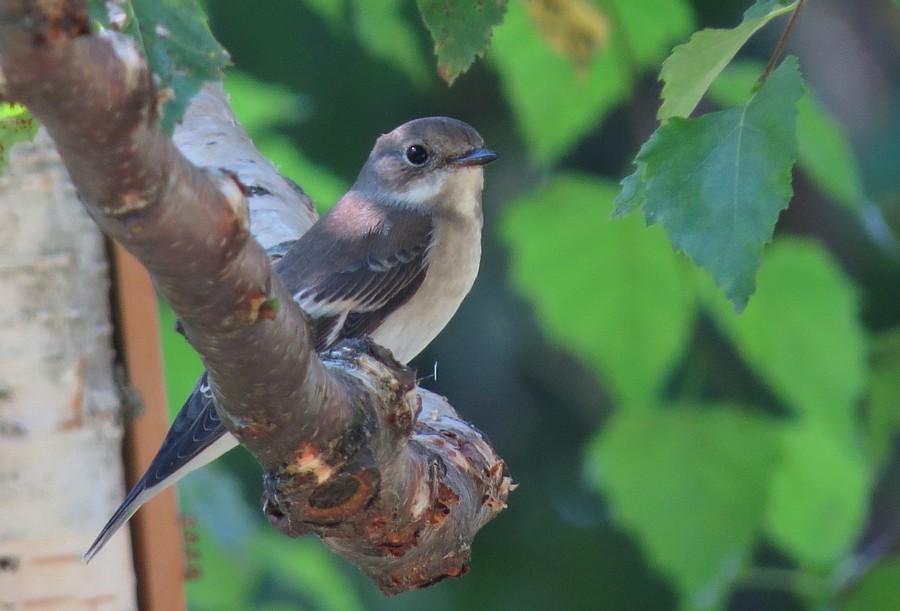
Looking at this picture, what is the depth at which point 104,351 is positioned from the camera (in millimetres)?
2736

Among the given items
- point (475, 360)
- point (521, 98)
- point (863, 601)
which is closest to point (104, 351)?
point (521, 98)

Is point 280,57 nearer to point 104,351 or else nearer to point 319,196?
point 319,196

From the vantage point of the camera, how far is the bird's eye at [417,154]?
12.0ft

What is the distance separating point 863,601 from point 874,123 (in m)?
4.47

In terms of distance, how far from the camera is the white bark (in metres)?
2.58

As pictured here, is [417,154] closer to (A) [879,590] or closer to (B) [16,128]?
(A) [879,590]

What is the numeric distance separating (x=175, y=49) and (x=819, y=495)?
3.03 m

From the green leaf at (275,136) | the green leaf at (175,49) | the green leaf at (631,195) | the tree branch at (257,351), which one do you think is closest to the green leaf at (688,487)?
the tree branch at (257,351)

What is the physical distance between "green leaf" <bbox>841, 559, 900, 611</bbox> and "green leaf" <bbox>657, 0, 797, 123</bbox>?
2.51 m

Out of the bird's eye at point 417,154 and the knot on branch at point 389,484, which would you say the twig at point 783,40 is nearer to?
the knot on branch at point 389,484

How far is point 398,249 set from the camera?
343 cm

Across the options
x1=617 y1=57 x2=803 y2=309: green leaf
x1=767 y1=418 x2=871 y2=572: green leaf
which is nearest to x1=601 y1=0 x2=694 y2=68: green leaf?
x1=767 y1=418 x2=871 y2=572: green leaf

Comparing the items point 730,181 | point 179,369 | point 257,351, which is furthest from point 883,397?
point 257,351

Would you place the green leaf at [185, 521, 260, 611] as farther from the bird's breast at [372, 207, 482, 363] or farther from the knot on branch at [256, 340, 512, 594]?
the knot on branch at [256, 340, 512, 594]
